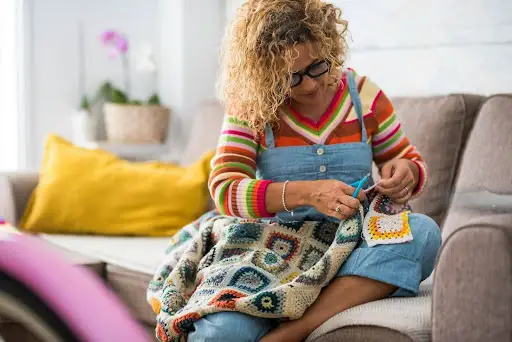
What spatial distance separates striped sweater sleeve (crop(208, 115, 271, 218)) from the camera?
173cm

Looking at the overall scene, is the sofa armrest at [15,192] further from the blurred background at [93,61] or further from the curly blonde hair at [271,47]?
the curly blonde hair at [271,47]

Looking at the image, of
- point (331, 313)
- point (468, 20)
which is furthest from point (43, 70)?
point (331, 313)

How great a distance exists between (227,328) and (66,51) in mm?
2334

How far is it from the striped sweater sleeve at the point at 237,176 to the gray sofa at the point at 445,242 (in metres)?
0.32

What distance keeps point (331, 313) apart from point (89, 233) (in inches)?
54.7

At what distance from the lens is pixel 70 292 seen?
66cm

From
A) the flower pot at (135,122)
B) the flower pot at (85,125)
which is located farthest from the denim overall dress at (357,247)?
the flower pot at (85,125)

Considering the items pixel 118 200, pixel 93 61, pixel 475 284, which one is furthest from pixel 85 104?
pixel 475 284

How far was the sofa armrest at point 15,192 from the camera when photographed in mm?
2756

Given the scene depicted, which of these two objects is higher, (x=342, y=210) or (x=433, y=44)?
(x=433, y=44)

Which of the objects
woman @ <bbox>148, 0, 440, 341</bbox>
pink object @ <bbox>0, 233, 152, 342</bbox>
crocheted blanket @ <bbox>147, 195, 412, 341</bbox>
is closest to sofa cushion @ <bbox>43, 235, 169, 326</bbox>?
crocheted blanket @ <bbox>147, 195, 412, 341</bbox>

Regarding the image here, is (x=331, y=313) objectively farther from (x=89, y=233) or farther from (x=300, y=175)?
(x=89, y=233)

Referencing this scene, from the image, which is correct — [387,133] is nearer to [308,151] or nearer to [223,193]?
[308,151]

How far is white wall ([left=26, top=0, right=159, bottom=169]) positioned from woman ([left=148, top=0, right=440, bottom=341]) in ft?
6.10
